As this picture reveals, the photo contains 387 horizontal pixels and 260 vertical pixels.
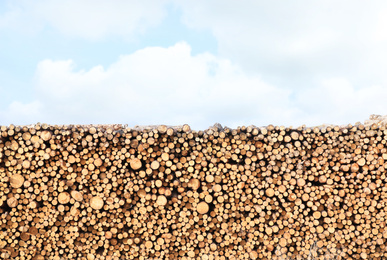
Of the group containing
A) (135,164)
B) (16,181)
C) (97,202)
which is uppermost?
(135,164)

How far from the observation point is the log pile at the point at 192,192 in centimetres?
603

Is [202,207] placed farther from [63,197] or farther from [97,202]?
[63,197]

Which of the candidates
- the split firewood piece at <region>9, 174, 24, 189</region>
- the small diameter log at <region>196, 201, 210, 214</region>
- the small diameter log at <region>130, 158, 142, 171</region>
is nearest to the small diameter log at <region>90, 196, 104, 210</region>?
the small diameter log at <region>130, 158, 142, 171</region>

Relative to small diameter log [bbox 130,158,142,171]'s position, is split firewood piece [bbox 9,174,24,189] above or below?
below

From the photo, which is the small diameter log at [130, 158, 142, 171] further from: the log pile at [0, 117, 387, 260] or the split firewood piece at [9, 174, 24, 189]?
the split firewood piece at [9, 174, 24, 189]

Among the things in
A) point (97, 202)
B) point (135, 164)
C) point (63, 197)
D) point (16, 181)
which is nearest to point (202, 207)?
point (135, 164)

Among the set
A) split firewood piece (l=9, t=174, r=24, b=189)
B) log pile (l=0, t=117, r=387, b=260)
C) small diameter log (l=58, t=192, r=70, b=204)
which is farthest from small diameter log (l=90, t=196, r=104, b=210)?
split firewood piece (l=9, t=174, r=24, b=189)

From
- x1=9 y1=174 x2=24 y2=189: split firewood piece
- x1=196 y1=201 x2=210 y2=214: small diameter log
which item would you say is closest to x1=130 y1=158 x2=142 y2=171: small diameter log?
x1=196 y1=201 x2=210 y2=214: small diameter log

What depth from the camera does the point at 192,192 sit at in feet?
19.8

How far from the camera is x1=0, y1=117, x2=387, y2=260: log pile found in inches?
237

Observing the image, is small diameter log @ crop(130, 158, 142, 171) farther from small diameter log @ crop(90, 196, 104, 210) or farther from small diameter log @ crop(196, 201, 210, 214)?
small diameter log @ crop(196, 201, 210, 214)

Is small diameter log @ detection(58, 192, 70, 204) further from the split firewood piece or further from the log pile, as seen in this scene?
the split firewood piece

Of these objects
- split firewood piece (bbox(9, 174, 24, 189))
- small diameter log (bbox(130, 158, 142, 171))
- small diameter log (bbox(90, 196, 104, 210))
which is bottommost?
small diameter log (bbox(90, 196, 104, 210))

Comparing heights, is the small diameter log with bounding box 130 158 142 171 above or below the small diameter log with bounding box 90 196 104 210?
above
